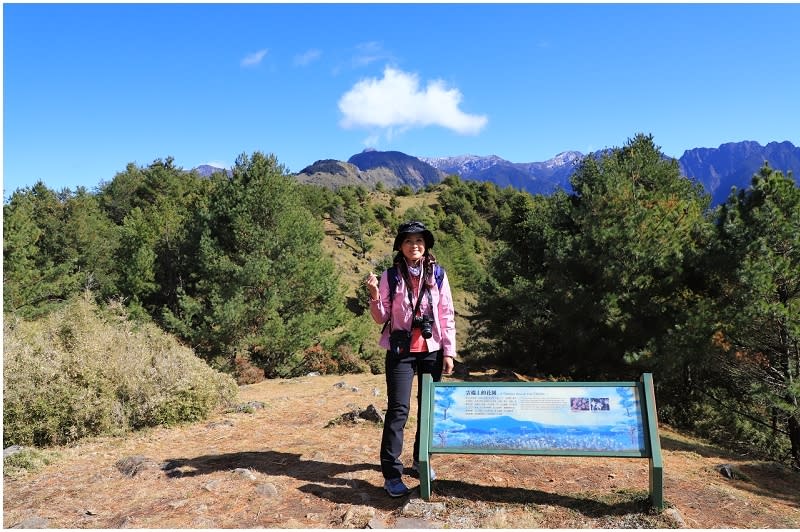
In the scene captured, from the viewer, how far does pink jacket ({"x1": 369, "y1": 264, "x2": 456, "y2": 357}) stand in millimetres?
4043

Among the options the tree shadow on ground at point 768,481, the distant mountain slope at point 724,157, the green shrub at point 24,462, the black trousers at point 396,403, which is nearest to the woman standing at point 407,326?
the black trousers at point 396,403

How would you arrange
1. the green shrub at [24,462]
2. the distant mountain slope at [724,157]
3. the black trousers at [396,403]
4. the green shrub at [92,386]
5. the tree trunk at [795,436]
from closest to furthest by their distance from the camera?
1. the black trousers at [396,403]
2. the green shrub at [24,462]
3. the green shrub at [92,386]
4. the tree trunk at [795,436]
5. the distant mountain slope at [724,157]

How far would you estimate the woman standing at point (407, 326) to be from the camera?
398cm

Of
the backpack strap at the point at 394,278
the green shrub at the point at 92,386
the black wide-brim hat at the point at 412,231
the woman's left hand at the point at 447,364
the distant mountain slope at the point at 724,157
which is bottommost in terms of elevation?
the green shrub at the point at 92,386

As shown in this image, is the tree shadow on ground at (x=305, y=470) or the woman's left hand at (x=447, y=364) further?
the tree shadow on ground at (x=305, y=470)

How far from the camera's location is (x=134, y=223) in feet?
82.7

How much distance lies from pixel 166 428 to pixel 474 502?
4711mm

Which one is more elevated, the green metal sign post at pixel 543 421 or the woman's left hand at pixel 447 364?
the woman's left hand at pixel 447 364

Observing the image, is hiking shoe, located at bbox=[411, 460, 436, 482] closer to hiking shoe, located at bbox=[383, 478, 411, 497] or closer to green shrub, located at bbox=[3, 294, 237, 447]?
hiking shoe, located at bbox=[383, 478, 411, 497]

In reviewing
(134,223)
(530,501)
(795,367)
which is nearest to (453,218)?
(134,223)

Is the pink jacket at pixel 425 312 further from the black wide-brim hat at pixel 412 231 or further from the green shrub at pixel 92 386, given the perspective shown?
the green shrub at pixel 92 386

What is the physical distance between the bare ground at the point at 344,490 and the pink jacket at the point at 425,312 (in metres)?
1.24

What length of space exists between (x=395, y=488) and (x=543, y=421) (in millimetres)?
1315

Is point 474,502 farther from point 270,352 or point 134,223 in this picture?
→ point 134,223
